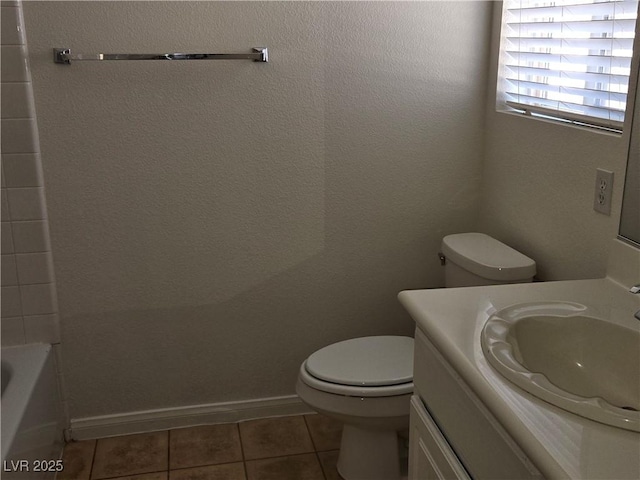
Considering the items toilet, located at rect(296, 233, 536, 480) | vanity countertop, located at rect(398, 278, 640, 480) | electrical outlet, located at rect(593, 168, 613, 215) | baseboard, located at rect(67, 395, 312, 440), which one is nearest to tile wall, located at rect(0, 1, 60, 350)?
baseboard, located at rect(67, 395, 312, 440)

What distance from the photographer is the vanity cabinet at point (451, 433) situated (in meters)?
1.22

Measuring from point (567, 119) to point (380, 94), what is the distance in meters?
0.66

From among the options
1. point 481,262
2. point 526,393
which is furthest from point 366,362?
point 526,393

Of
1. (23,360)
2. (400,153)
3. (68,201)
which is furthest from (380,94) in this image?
(23,360)

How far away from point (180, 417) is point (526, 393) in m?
1.69

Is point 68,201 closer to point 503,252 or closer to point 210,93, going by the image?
point 210,93

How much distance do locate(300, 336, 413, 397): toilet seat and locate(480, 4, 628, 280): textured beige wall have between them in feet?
1.71

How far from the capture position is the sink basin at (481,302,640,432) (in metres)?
1.39

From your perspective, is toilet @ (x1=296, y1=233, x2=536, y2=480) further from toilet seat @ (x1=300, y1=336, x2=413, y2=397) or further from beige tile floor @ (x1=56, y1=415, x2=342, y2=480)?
beige tile floor @ (x1=56, y1=415, x2=342, y2=480)

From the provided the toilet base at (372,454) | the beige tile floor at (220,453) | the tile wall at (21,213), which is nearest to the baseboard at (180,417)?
the beige tile floor at (220,453)

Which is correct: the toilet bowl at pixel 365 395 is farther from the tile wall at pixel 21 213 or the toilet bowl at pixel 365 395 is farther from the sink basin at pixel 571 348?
the tile wall at pixel 21 213

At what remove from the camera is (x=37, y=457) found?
2.10 m

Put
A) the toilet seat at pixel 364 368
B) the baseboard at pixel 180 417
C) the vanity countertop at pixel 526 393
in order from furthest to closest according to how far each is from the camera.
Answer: the baseboard at pixel 180 417 < the toilet seat at pixel 364 368 < the vanity countertop at pixel 526 393

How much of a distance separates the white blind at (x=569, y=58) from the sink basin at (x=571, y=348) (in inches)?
23.0
